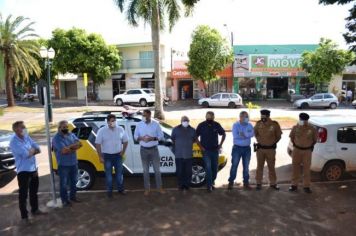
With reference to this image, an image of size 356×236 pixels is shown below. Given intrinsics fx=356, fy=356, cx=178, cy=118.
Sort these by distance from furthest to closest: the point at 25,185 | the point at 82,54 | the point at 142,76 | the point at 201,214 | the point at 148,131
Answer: the point at 142,76
the point at 82,54
the point at 148,131
the point at 201,214
the point at 25,185

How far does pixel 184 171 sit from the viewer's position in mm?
7562

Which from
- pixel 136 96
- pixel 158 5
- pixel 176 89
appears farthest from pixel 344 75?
pixel 158 5

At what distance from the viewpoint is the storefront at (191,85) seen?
38438mm

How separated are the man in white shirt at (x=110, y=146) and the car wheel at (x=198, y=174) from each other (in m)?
1.70

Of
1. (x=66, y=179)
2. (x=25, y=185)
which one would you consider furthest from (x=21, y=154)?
(x=66, y=179)

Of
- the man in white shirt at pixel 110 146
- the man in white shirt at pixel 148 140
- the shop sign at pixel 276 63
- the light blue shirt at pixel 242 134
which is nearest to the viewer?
the man in white shirt at pixel 110 146

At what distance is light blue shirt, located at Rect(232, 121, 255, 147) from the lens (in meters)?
7.59

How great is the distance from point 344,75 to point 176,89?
1765 cm

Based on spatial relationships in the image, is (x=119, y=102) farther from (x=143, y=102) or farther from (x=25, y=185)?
(x=25, y=185)

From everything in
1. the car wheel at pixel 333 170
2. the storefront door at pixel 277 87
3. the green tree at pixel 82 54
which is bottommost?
the car wheel at pixel 333 170

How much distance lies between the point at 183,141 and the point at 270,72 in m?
31.5

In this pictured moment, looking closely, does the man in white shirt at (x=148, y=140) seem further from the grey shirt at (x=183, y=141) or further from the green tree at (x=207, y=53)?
the green tree at (x=207, y=53)

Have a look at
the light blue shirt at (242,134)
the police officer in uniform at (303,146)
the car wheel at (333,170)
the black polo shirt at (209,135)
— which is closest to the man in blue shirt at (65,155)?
the black polo shirt at (209,135)

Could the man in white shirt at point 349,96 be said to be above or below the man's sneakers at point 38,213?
above
